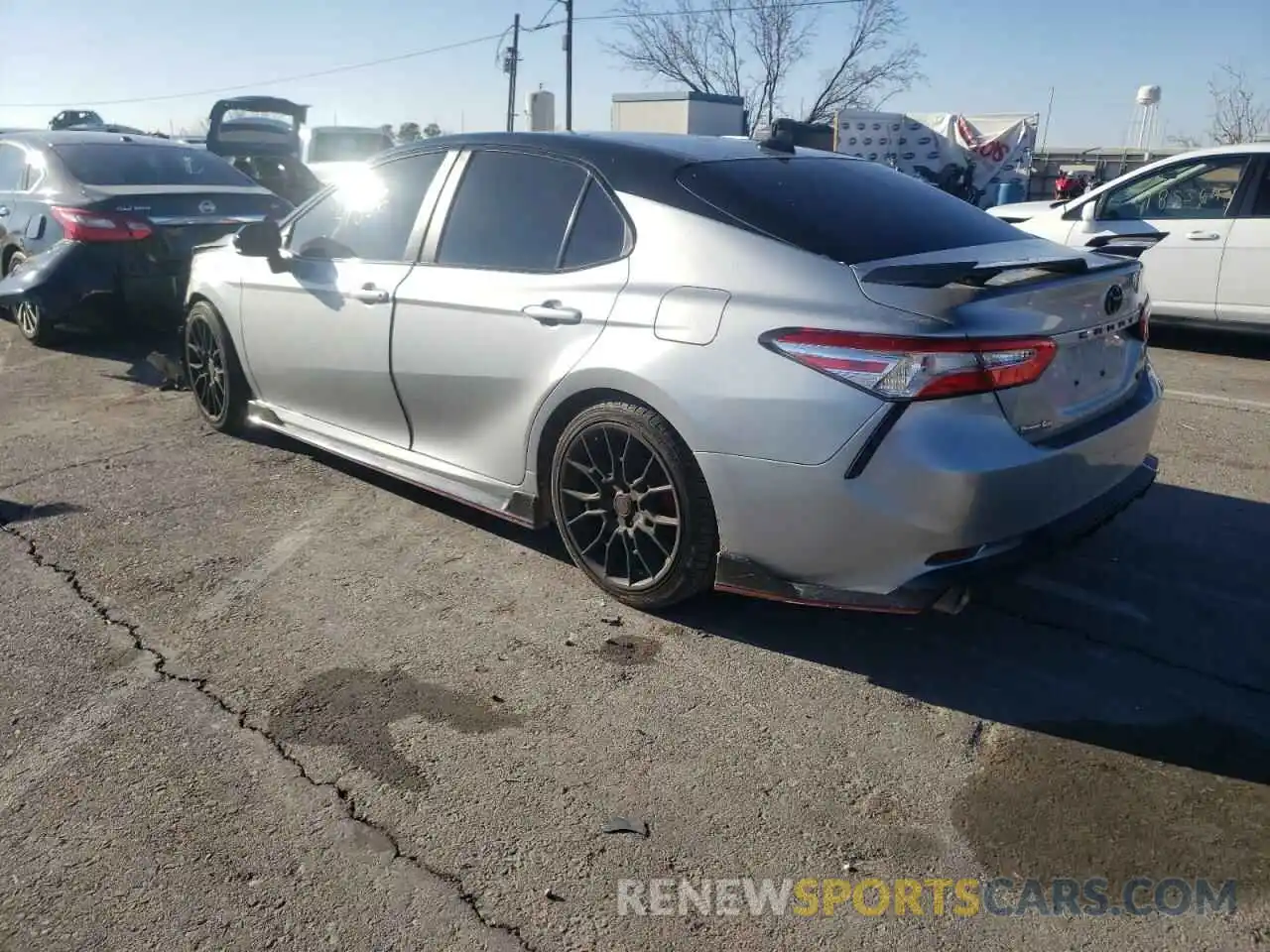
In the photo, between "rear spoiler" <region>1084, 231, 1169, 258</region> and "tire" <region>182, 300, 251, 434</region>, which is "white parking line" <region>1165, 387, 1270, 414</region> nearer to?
"rear spoiler" <region>1084, 231, 1169, 258</region>

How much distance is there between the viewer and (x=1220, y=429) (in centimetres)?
584

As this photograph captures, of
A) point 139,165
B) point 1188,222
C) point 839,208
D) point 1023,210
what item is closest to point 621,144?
point 839,208

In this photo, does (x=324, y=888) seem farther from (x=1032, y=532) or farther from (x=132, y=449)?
(x=132, y=449)

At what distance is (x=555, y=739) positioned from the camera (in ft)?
9.52

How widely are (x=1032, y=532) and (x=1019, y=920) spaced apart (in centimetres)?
120

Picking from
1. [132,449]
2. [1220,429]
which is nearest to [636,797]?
[132,449]

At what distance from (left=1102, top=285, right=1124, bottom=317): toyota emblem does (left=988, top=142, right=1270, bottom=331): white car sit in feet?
15.4

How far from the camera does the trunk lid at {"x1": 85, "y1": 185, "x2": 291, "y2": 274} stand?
23.6 feet

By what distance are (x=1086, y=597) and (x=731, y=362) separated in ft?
5.46

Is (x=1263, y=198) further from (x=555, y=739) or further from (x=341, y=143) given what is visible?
(x=341, y=143)

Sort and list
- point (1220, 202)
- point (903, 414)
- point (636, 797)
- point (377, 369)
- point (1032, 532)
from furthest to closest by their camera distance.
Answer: point (1220, 202), point (377, 369), point (1032, 532), point (903, 414), point (636, 797)

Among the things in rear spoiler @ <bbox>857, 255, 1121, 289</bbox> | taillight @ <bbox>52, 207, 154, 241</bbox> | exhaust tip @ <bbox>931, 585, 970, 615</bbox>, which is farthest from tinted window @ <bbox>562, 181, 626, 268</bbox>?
taillight @ <bbox>52, 207, 154, 241</bbox>

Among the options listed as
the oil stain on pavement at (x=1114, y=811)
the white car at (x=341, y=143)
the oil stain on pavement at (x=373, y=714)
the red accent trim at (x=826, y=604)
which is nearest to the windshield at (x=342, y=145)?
the white car at (x=341, y=143)

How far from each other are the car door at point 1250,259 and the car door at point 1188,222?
7cm
